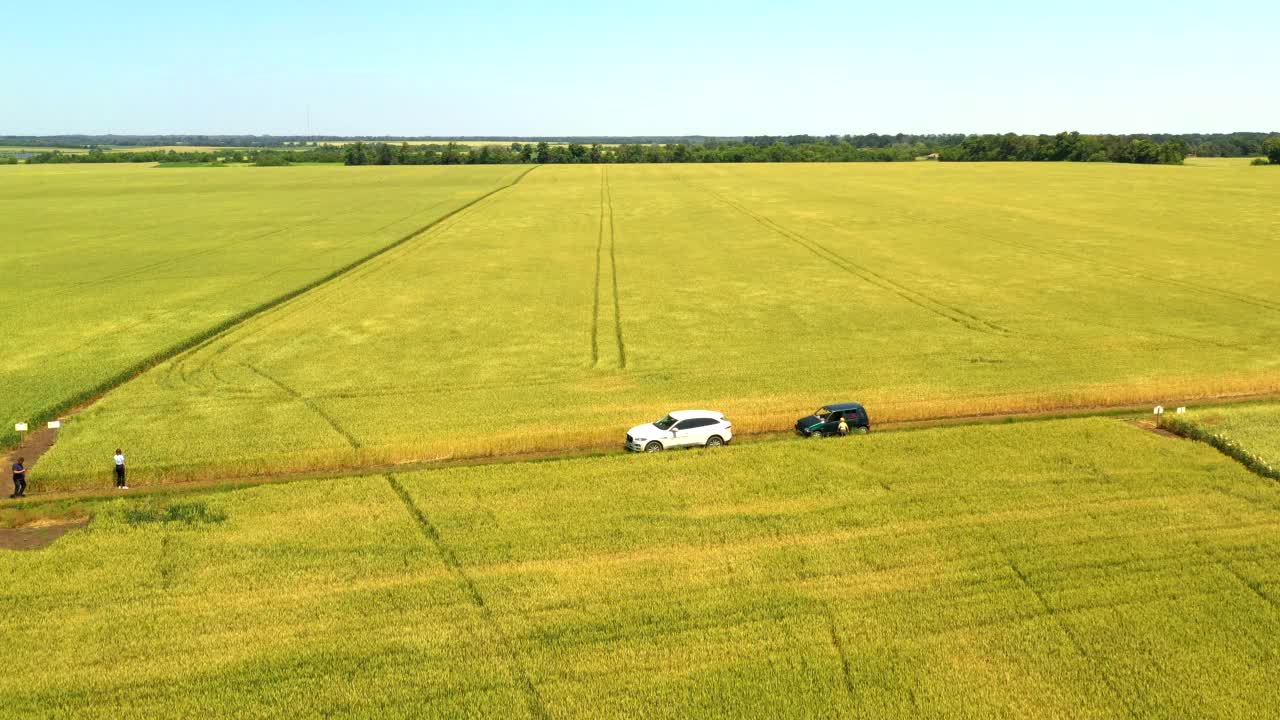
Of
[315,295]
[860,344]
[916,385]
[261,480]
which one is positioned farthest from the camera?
[315,295]

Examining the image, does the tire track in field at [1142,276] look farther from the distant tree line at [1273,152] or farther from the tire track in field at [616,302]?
the distant tree line at [1273,152]

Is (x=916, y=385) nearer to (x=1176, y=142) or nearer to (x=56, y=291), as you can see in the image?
(x=56, y=291)

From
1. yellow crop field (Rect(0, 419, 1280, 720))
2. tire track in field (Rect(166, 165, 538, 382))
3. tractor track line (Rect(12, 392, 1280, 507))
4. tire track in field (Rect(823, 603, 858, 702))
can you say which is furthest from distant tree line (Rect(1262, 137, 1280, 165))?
tire track in field (Rect(823, 603, 858, 702))

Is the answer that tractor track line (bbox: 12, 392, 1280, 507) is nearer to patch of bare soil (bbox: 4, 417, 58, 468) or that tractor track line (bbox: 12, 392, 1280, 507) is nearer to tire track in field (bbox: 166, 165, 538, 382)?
patch of bare soil (bbox: 4, 417, 58, 468)

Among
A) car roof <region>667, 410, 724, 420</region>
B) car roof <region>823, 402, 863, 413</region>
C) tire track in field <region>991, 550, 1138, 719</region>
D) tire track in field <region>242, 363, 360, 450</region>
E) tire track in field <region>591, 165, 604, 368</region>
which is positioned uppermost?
tire track in field <region>591, 165, 604, 368</region>

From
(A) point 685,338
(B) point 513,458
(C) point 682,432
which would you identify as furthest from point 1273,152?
(B) point 513,458

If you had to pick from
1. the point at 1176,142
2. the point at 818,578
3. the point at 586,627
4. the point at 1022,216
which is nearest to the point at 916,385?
the point at 818,578
